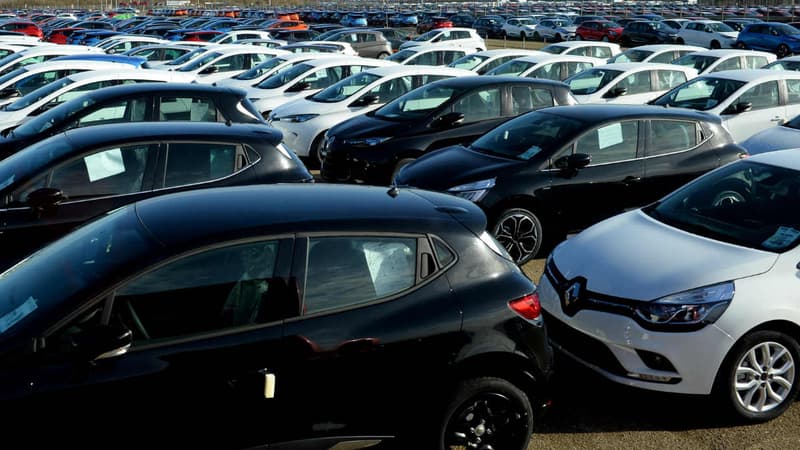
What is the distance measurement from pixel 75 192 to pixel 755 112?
981 centimetres

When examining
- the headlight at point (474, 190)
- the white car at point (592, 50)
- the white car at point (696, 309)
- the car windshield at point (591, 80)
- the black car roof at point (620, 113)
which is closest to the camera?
the white car at point (696, 309)

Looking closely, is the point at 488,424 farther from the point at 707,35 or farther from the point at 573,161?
the point at 707,35

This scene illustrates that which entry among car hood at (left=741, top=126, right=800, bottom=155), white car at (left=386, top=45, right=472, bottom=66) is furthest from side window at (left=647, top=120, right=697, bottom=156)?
white car at (left=386, top=45, right=472, bottom=66)

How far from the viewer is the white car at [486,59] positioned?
18859mm

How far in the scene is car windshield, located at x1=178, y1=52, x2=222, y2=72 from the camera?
19.5 meters

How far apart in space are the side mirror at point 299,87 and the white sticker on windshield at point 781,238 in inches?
434

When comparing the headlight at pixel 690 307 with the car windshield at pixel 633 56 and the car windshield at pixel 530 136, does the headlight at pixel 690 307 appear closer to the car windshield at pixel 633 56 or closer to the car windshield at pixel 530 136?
the car windshield at pixel 530 136

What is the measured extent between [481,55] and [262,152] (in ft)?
42.8

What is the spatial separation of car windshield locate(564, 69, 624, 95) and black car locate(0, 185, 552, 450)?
35.8 feet

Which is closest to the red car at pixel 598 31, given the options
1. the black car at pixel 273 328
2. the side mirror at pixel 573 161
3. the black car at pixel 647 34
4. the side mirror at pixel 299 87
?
the black car at pixel 647 34

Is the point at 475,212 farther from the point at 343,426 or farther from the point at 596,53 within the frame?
the point at 596,53

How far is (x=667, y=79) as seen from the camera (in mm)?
15094

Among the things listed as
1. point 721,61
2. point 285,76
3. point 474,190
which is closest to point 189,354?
point 474,190

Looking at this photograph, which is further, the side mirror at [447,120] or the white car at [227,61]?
the white car at [227,61]
